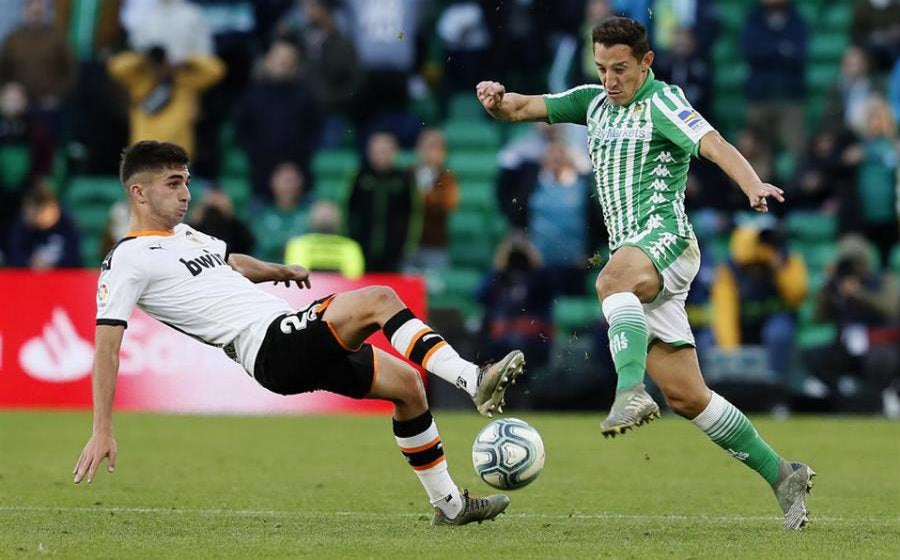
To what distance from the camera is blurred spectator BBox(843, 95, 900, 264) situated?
57.3ft

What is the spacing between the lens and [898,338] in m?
15.9

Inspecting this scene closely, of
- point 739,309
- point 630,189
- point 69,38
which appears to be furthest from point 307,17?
point 630,189

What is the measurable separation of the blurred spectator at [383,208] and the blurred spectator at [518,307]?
1.06 meters

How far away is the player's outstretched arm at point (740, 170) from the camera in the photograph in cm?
676

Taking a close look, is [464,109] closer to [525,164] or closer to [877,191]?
[525,164]

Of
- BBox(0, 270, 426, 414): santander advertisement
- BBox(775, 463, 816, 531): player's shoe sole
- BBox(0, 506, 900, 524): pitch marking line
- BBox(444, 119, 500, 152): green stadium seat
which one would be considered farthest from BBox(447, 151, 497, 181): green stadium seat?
BBox(775, 463, 816, 531): player's shoe sole

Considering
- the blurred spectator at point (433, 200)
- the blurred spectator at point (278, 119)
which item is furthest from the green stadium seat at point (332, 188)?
the blurred spectator at point (433, 200)

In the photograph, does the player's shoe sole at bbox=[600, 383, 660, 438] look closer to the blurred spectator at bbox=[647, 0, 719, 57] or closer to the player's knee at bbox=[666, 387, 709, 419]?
the player's knee at bbox=[666, 387, 709, 419]

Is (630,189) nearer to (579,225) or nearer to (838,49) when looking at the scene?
(579,225)

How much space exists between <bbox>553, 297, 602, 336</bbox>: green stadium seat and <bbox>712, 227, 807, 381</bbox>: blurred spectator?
1410 millimetres

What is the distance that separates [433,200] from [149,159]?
1019 centimetres

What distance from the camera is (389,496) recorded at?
9.12 m

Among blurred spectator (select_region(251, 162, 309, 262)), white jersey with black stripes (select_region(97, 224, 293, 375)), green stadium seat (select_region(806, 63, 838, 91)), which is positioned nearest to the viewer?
white jersey with black stripes (select_region(97, 224, 293, 375))

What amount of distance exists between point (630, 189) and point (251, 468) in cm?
414
